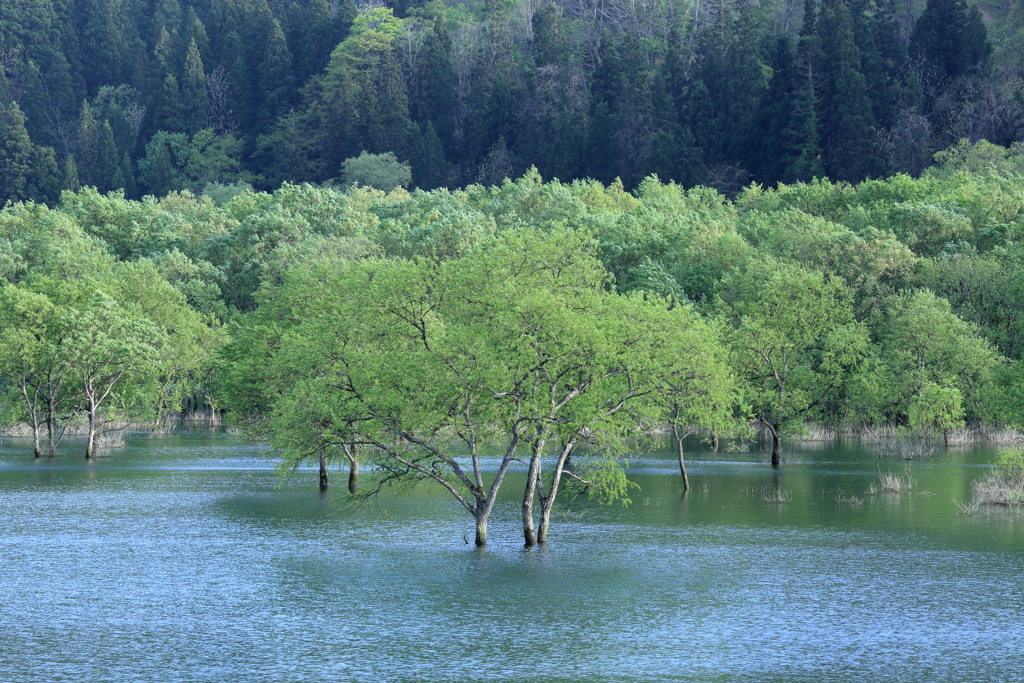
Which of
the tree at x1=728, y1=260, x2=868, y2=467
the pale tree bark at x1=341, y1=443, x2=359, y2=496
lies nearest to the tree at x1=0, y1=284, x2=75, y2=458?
the pale tree bark at x1=341, y1=443, x2=359, y2=496

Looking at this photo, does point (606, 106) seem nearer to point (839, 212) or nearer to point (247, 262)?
point (839, 212)

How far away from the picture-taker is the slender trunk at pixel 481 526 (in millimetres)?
52281

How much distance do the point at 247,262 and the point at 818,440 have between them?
249 feet

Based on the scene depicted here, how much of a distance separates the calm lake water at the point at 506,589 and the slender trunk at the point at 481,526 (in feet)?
2.19

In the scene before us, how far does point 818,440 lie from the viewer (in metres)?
114

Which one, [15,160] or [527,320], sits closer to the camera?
[527,320]

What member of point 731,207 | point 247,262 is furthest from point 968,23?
point 247,262

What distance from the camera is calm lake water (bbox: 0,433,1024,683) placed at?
36250mm

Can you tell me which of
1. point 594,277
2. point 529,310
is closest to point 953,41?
point 594,277

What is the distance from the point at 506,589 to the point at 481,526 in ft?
22.8

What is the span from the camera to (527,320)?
49594mm

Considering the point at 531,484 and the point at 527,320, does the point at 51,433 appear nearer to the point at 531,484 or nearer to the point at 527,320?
the point at 531,484

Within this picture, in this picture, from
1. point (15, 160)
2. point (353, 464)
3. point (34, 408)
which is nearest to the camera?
point (353, 464)

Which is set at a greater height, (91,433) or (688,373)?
(688,373)
